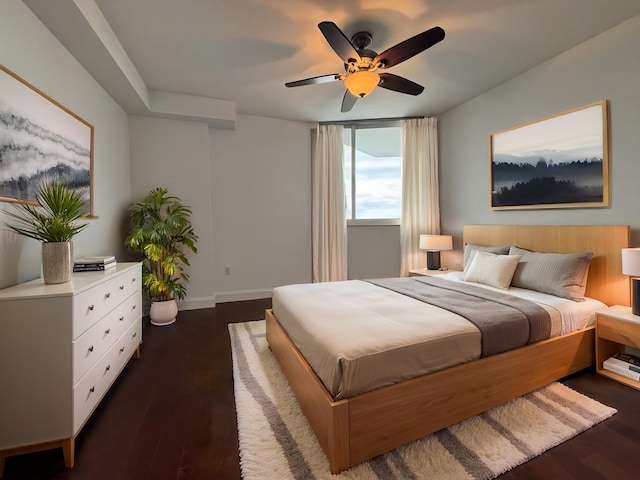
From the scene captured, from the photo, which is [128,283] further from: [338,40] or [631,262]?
[631,262]

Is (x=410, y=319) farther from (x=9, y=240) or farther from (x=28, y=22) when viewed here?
(x=28, y=22)

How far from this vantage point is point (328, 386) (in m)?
1.46

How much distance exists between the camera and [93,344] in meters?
1.73

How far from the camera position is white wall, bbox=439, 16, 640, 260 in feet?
7.88

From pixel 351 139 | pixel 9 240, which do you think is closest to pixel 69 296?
pixel 9 240

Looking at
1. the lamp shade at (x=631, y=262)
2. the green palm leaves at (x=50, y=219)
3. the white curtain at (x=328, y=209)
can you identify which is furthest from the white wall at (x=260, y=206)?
the lamp shade at (x=631, y=262)

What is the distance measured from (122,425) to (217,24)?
9.48 feet

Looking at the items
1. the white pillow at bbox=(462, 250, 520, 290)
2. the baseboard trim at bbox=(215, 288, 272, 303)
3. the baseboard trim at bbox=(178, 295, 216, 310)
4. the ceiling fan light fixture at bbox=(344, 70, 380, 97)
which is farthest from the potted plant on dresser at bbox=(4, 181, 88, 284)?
the white pillow at bbox=(462, 250, 520, 290)

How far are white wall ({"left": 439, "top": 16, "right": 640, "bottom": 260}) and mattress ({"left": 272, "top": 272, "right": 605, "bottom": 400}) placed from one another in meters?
0.93

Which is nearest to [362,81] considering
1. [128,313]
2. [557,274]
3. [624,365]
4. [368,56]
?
[368,56]

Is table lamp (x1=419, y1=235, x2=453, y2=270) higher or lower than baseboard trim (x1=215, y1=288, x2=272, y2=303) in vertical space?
higher

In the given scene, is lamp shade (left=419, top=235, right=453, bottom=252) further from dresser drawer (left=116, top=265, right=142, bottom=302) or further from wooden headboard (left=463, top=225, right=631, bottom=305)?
dresser drawer (left=116, top=265, right=142, bottom=302)

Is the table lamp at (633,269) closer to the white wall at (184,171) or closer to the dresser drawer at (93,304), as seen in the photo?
the dresser drawer at (93,304)

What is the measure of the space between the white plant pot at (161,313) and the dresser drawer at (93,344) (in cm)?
141
